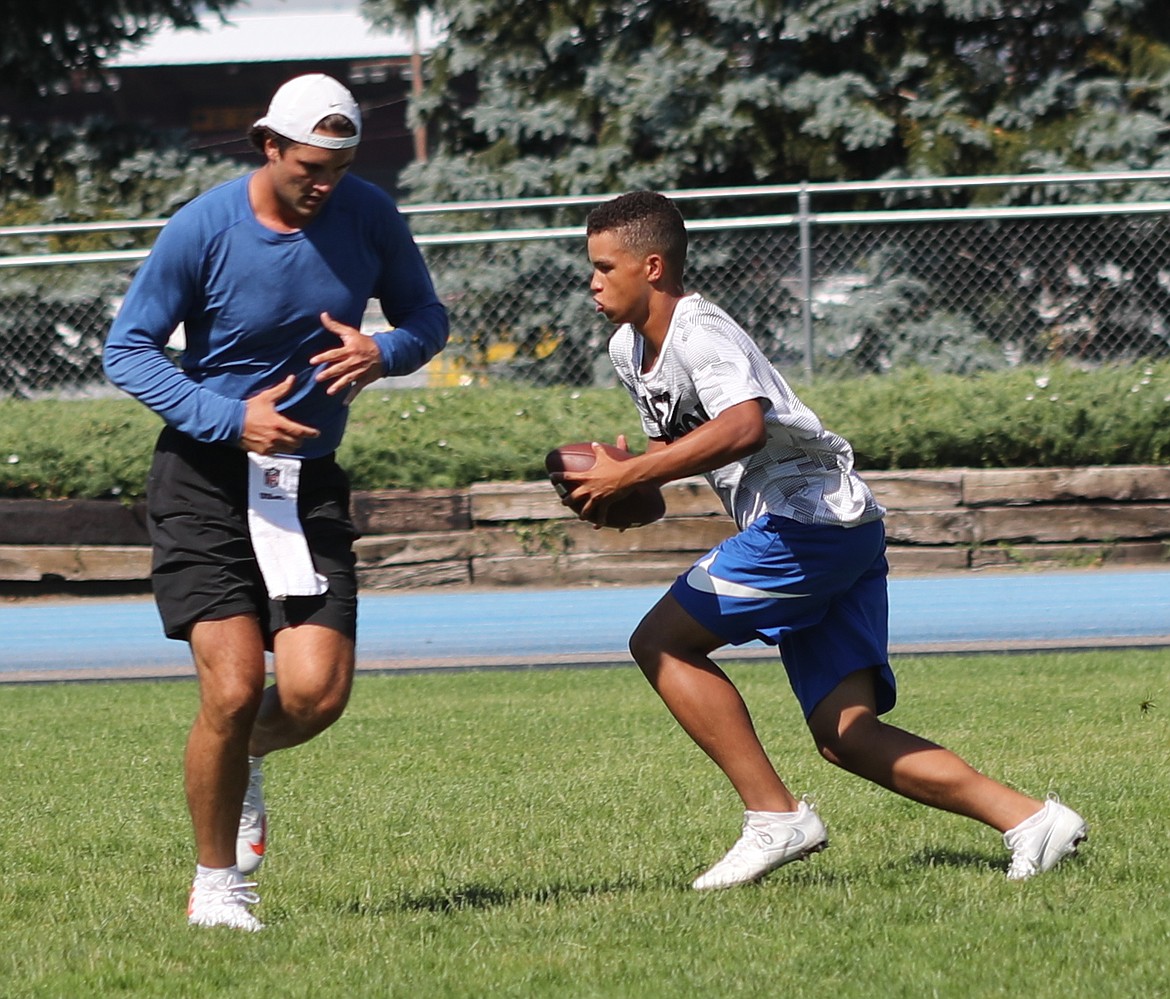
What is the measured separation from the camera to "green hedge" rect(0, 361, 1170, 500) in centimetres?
1230

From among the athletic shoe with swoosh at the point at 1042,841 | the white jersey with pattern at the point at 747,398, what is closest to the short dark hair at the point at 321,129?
the white jersey with pattern at the point at 747,398

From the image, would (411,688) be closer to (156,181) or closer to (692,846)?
(692,846)

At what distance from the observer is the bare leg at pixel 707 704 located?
4.70 m

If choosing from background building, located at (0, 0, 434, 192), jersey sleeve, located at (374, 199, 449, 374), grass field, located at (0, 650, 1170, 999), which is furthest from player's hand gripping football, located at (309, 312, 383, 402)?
background building, located at (0, 0, 434, 192)

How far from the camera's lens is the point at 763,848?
4.66m

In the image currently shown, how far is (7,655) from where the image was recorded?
35.5 ft

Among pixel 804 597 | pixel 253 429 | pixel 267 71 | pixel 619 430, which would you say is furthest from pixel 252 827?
pixel 267 71

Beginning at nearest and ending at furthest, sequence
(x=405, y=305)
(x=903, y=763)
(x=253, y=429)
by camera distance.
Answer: (x=253, y=429)
(x=903, y=763)
(x=405, y=305)

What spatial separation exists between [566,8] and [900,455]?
21.6 ft

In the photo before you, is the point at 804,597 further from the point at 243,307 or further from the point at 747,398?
the point at 243,307

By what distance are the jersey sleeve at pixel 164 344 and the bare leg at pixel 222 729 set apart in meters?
0.50

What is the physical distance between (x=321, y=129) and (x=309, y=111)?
0.06 m

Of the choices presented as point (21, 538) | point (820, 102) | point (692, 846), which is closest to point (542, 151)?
point (820, 102)

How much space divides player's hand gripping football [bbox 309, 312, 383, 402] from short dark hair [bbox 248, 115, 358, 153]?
442 millimetres
